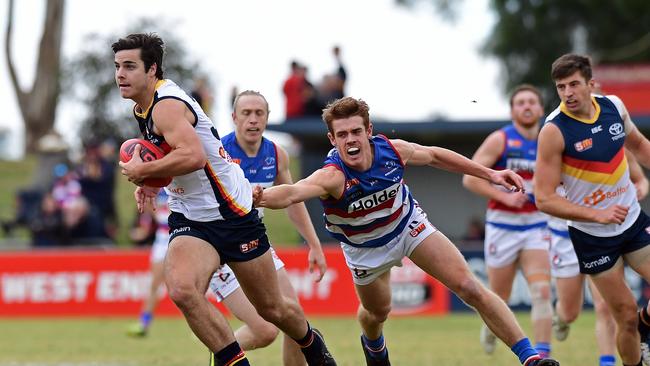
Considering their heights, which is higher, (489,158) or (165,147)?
(165,147)

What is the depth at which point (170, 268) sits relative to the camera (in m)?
7.75

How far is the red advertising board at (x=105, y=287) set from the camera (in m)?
19.3

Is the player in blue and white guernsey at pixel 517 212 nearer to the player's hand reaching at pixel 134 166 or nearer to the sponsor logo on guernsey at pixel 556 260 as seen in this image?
the sponsor logo on guernsey at pixel 556 260

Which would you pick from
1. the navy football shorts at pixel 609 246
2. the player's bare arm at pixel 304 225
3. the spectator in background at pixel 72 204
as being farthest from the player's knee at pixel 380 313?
the spectator in background at pixel 72 204

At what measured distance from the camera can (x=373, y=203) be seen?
327 inches

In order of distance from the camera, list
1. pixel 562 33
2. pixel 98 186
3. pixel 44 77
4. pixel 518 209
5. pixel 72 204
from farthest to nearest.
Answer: pixel 562 33 → pixel 44 77 → pixel 98 186 → pixel 72 204 → pixel 518 209

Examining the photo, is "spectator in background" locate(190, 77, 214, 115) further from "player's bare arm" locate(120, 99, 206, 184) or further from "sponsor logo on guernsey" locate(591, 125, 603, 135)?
"player's bare arm" locate(120, 99, 206, 184)

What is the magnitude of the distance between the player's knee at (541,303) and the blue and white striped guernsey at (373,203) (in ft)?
9.24

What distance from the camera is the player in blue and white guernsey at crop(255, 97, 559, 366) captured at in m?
8.13

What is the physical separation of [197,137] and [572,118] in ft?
9.78

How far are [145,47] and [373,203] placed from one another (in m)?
1.95

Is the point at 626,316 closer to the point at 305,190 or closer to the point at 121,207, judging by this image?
the point at 305,190

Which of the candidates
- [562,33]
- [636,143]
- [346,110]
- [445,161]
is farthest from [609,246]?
[562,33]

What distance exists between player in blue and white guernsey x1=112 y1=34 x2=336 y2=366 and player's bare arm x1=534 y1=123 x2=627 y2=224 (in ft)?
7.08
